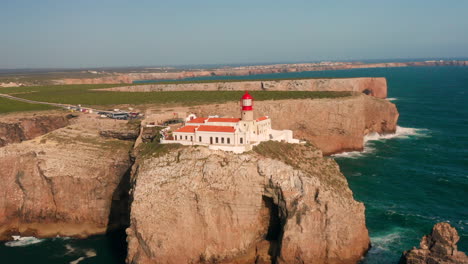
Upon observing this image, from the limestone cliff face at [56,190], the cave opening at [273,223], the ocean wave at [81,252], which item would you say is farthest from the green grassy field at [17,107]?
the cave opening at [273,223]

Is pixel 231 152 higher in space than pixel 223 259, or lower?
higher

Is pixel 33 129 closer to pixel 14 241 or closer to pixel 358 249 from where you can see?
pixel 14 241

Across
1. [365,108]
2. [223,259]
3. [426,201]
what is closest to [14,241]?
[223,259]

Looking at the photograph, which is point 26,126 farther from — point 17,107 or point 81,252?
point 81,252

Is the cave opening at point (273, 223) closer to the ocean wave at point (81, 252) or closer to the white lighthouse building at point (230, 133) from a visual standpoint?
the white lighthouse building at point (230, 133)

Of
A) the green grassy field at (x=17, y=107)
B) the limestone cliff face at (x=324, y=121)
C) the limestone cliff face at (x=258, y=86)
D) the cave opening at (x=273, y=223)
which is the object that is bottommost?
the cave opening at (x=273, y=223)

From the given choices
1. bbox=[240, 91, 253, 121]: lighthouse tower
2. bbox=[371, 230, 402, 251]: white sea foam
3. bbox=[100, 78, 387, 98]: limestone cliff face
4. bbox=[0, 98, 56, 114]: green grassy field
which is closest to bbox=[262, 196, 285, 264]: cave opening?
bbox=[371, 230, 402, 251]: white sea foam

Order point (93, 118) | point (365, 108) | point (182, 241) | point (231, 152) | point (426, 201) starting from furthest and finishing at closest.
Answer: point (365, 108) < point (93, 118) < point (426, 201) < point (231, 152) < point (182, 241)

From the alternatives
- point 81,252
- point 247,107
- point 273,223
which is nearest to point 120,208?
point 81,252
